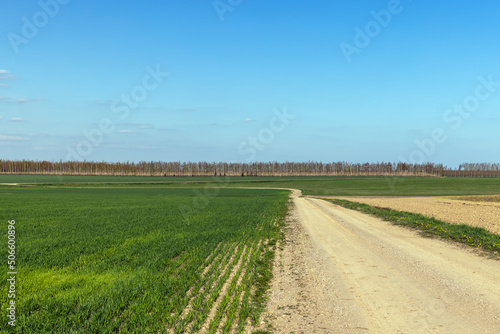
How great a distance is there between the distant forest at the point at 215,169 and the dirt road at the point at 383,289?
154985 mm

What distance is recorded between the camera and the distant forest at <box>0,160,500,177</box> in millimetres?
172750

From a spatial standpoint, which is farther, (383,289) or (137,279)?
(137,279)

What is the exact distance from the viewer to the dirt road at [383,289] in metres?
7.61

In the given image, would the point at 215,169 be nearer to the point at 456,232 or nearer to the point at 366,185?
the point at 366,185

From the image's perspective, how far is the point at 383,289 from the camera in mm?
9945

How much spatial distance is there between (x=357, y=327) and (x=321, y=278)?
3.86 metres

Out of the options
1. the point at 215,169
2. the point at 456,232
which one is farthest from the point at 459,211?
the point at 215,169

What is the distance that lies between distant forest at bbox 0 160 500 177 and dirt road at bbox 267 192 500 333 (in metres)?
155

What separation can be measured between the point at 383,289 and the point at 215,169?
16556 cm

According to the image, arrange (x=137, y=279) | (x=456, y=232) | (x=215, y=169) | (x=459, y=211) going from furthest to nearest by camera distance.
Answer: (x=215, y=169), (x=459, y=211), (x=456, y=232), (x=137, y=279)

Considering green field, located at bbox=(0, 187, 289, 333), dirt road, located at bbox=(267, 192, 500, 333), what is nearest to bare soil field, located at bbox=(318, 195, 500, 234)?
dirt road, located at bbox=(267, 192, 500, 333)

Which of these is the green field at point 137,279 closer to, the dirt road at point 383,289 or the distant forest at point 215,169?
the dirt road at point 383,289

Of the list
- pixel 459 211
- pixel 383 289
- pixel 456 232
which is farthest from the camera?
pixel 459 211

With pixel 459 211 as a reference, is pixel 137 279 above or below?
above
